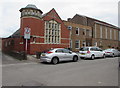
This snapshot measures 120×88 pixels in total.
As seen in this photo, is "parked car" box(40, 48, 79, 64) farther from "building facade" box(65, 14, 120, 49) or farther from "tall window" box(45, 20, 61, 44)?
"building facade" box(65, 14, 120, 49)

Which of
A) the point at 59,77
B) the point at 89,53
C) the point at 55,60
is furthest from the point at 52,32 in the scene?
the point at 59,77

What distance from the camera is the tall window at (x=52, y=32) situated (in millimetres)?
18406

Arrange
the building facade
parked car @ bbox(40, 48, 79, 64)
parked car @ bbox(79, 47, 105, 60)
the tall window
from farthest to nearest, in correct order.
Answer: the building facade < the tall window < parked car @ bbox(79, 47, 105, 60) < parked car @ bbox(40, 48, 79, 64)

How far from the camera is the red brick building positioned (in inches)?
629

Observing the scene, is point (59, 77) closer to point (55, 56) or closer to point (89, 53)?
point (55, 56)

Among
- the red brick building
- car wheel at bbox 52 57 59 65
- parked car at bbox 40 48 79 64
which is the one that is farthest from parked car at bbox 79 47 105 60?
the red brick building

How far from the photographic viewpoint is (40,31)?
17344 mm

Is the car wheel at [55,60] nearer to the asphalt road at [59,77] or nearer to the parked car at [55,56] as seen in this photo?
the parked car at [55,56]

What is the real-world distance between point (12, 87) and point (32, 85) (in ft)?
2.62

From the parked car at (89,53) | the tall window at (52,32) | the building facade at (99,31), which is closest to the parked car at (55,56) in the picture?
the parked car at (89,53)

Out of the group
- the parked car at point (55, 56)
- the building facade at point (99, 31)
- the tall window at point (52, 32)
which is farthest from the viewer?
the building facade at point (99, 31)

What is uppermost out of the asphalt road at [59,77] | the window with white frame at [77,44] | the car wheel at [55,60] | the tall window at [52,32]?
the tall window at [52,32]

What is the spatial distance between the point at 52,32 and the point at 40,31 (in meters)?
2.49

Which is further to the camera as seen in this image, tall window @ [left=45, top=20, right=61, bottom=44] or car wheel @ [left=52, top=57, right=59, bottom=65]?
tall window @ [left=45, top=20, right=61, bottom=44]
